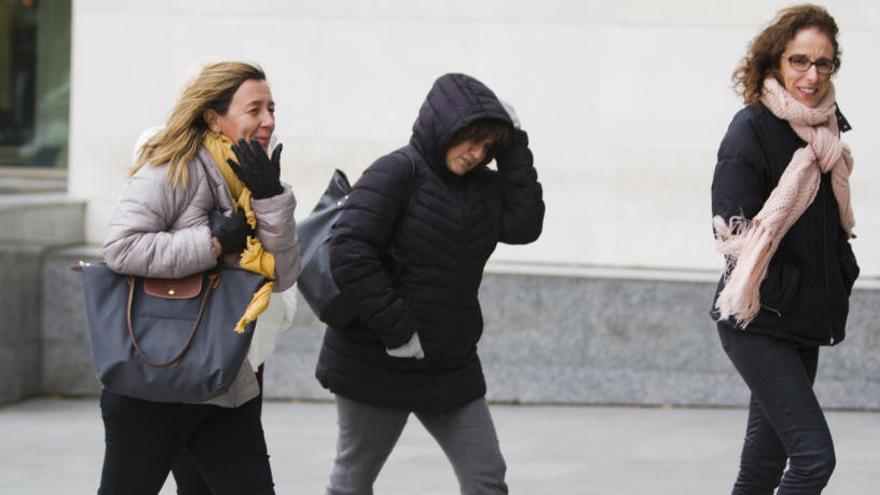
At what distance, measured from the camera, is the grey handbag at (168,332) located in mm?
3848

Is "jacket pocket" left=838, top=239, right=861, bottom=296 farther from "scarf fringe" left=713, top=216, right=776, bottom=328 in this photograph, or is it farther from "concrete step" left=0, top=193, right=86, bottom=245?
"concrete step" left=0, top=193, right=86, bottom=245

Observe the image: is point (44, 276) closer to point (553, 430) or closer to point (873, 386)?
point (553, 430)

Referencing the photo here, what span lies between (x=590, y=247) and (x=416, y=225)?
3.87 meters

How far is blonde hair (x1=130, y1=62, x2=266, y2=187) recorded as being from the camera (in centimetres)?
402

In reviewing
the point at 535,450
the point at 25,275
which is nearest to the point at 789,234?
the point at 535,450

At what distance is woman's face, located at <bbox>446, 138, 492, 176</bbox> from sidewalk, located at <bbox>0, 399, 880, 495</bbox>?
2093mm

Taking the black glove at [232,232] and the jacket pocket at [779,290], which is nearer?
the black glove at [232,232]

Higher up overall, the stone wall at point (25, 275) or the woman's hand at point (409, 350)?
the woman's hand at point (409, 350)

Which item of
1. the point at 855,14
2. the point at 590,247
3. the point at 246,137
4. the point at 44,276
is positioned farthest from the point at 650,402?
the point at 246,137

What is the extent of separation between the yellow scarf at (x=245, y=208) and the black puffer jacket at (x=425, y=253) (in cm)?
38

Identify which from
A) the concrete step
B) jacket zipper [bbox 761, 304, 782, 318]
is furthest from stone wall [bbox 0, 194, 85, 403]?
jacket zipper [bbox 761, 304, 782, 318]

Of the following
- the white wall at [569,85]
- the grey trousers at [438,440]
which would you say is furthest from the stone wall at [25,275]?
the grey trousers at [438,440]

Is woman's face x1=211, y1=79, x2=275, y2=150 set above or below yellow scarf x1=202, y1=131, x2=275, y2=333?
above

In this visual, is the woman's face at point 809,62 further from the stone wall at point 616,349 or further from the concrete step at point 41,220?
the concrete step at point 41,220
